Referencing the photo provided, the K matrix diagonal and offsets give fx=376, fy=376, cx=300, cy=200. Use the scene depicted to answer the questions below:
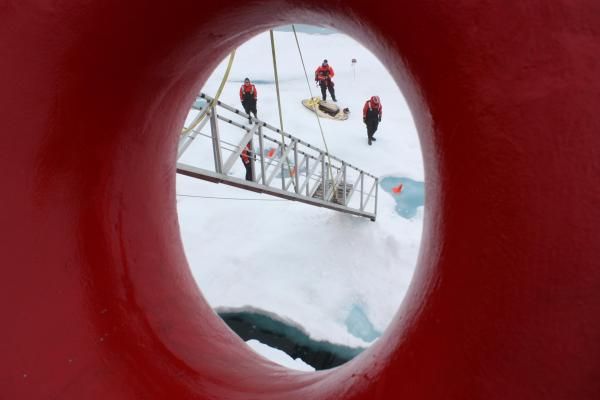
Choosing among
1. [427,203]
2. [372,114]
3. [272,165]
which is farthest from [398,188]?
[427,203]

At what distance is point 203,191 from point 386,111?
3.60 m

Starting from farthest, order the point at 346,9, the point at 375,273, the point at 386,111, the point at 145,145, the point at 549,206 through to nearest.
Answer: the point at 386,111 → the point at 375,273 → the point at 145,145 → the point at 346,9 → the point at 549,206

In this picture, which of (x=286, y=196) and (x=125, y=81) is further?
(x=286, y=196)

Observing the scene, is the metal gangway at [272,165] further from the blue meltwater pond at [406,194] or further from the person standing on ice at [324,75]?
the person standing on ice at [324,75]

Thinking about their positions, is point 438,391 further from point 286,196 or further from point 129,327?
point 286,196

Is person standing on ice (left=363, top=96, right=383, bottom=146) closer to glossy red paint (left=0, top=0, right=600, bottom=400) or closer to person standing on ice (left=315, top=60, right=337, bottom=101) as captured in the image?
person standing on ice (left=315, top=60, right=337, bottom=101)

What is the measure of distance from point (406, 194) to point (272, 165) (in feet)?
5.67

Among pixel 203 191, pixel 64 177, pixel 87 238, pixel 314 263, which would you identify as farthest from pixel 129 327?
pixel 203 191

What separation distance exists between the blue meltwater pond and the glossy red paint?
354cm

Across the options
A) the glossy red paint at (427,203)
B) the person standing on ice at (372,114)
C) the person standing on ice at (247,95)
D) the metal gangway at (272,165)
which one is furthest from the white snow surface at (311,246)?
the glossy red paint at (427,203)

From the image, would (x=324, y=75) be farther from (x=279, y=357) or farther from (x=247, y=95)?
(x=279, y=357)

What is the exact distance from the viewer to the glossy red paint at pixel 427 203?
1.64 feet

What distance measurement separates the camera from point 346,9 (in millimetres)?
754

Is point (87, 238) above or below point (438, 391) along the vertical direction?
above
